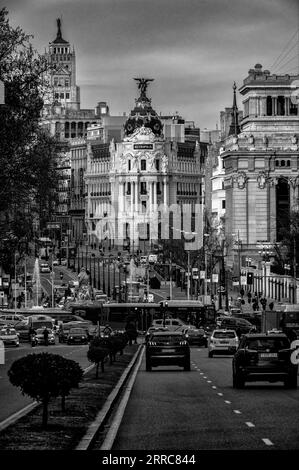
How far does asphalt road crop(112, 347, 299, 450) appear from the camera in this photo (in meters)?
26.0

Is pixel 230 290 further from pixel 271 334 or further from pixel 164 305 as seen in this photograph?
pixel 271 334

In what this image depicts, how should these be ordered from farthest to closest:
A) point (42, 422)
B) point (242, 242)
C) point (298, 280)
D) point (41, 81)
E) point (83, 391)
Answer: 1. point (242, 242)
2. point (298, 280)
3. point (41, 81)
4. point (83, 391)
5. point (42, 422)

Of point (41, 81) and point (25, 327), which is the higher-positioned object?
point (41, 81)

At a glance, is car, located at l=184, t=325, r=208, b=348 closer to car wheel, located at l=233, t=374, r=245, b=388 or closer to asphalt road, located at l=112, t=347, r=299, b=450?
asphalt road, located at l=112, t=347, r=299, b=450

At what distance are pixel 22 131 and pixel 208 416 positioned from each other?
2758 centimetres

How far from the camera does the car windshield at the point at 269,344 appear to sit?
42219 mm

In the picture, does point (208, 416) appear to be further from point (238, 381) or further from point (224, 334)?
point (224, 334)

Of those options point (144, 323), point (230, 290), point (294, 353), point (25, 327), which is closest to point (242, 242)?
point (230, 290)

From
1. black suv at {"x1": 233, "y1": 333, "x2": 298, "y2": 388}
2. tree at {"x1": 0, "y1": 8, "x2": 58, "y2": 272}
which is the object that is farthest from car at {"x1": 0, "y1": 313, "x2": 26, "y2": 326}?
black suv at {"x1": 233, "y1": 333, "x2": 298, "y2": 388}

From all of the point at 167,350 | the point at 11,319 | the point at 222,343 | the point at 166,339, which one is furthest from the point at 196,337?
the point at 166,339

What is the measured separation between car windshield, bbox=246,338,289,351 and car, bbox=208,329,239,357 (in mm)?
31137
